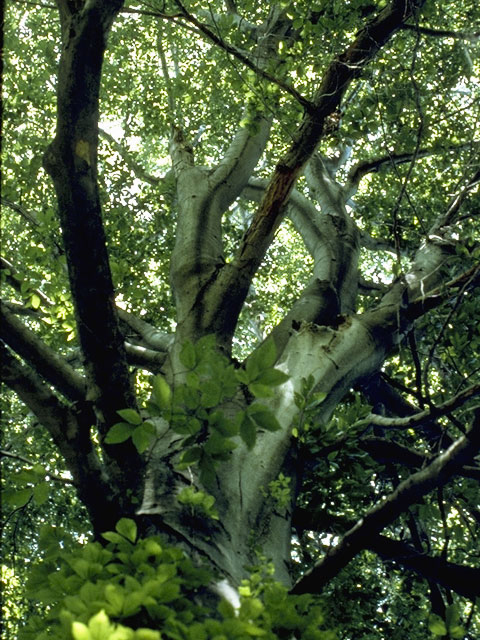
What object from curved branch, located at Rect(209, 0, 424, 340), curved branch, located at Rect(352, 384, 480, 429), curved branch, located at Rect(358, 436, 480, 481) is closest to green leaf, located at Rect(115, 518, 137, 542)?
curved branch, located at Rect(352, 384, 480, 429)

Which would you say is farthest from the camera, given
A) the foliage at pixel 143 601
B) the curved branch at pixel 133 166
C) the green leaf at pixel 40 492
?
the curved branch at pixel 133 166

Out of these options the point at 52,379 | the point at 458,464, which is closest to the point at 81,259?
the point at 52,379

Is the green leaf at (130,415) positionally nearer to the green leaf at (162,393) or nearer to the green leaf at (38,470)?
the green leaf at (162,393)

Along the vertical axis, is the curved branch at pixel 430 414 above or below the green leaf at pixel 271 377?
above

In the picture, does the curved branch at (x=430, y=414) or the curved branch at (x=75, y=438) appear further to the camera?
the curved branch at (x=430, y=414)

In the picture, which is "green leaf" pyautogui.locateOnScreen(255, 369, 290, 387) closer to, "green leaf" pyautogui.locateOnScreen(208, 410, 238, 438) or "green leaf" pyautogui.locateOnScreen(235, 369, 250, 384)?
"green leaf" pyautogui.locateOnScreen(235, 369, 250, 384)

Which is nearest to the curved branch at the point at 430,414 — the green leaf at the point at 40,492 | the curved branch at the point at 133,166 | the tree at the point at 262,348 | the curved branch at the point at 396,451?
the tree at the point at 262,348

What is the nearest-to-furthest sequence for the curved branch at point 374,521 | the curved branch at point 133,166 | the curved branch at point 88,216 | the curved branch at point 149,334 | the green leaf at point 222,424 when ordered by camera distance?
the green leaf at point 222,424 < the curved branch at point 374,521 < the curved branch at point 88,216 < the curved branch at point 149,334 < the curved branch at point 133,166

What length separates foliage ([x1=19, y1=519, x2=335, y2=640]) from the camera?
5.72ft

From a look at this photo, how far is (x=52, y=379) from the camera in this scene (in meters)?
3.46

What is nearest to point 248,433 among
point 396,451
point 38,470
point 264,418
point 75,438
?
point 264,418

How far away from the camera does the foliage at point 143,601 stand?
174 cm

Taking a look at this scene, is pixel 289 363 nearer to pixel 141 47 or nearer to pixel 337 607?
pixel 337 607

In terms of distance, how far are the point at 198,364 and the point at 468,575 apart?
2.21 m
